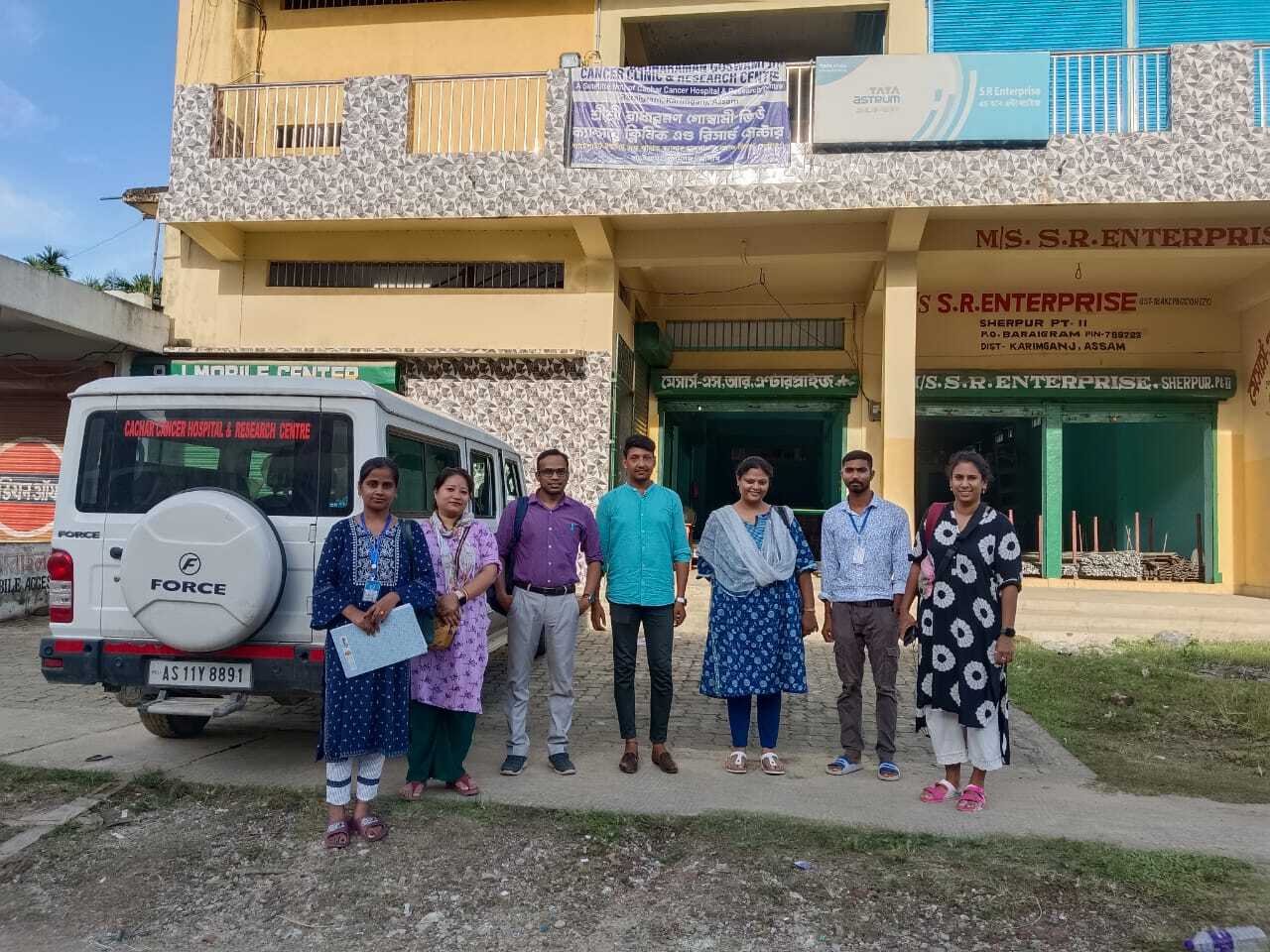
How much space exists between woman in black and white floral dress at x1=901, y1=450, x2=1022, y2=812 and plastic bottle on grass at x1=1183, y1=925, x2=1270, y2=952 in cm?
126

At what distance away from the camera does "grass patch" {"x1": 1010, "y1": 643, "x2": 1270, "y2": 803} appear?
15.1 ft

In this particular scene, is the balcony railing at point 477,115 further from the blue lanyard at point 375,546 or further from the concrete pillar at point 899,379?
the blue lanyard at point 375,546

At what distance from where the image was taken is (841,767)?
4527mm

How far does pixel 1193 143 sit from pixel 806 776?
8.71 meters

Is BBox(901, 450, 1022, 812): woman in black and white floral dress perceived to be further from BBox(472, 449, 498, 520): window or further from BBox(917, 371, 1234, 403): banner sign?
BBox(917, 371, 1234, 403): banner sign

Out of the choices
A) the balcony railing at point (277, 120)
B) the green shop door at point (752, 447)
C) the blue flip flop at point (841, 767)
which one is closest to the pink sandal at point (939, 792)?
the blue flip flop at point (841, 767)

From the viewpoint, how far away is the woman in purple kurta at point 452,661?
12.9 ft

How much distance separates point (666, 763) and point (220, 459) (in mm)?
2650

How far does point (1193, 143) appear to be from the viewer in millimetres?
9352

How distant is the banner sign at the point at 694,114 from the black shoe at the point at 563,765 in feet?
24.5

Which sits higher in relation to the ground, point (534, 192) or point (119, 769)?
point (534, 192)

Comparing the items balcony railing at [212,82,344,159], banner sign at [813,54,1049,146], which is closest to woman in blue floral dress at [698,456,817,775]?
banner sign at [813,54,1049,146]

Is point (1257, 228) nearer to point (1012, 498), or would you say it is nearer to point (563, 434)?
point (1012, 498)

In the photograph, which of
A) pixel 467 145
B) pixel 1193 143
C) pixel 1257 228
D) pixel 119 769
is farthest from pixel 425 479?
pixel 1257 228
